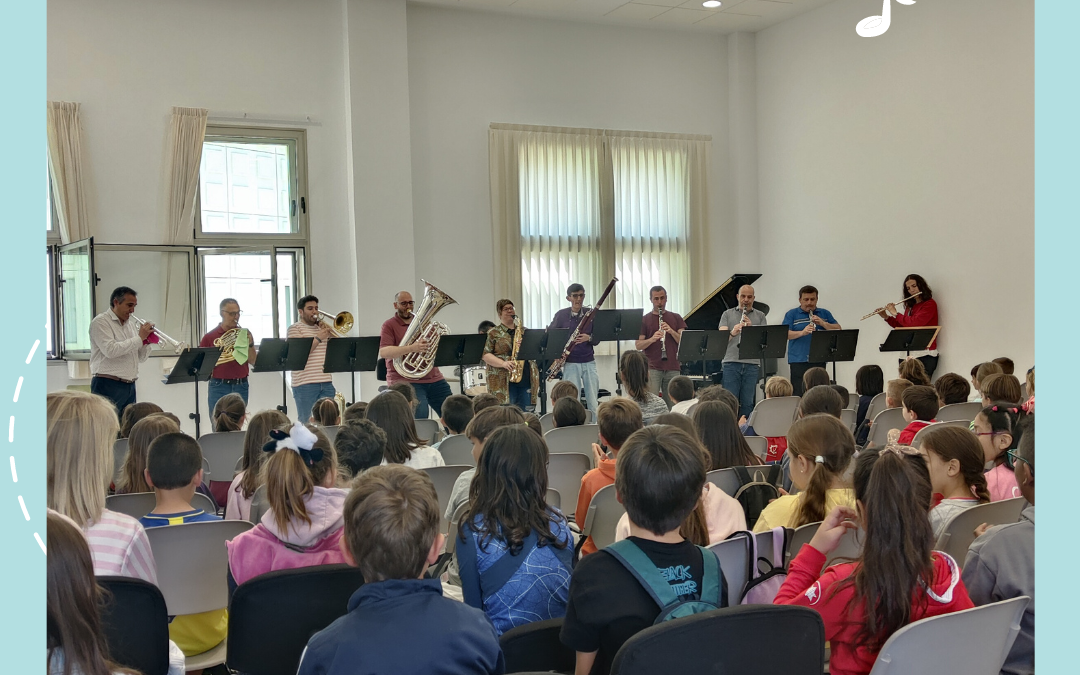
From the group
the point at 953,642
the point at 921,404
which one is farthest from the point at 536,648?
the point at 921,404

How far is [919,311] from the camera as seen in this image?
923 cm

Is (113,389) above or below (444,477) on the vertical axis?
above

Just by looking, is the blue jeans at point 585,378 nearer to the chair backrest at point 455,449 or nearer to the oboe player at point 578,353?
the oboe player at point 578,353

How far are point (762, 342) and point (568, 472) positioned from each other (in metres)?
4.12

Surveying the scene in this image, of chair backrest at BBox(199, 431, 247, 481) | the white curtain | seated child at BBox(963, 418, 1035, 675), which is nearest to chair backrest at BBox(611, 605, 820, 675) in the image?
seated child at BBox(963, 418, 1035, 675)

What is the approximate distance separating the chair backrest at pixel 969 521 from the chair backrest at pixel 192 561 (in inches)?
81.1

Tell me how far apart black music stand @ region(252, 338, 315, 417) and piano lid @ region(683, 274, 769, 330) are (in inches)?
157

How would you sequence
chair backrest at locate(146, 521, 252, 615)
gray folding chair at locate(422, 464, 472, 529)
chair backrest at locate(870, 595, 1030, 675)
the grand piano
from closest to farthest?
chair backrest at locate(870, 595, 1030, 675)
chair backrest at locate(146, 521, 252, 615)
gray folding chair at locate(422, 464, 472, 529)
the grand piano

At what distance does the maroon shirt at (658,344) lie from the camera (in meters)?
8.58

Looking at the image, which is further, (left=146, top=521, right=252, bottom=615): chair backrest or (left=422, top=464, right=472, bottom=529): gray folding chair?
(left=422, top=464, right=472, bottom=529): gray folding chair

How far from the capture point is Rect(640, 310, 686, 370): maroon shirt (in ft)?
28.1

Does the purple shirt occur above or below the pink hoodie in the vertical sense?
above

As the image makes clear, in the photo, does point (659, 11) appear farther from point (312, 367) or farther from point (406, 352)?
point (312, 367)

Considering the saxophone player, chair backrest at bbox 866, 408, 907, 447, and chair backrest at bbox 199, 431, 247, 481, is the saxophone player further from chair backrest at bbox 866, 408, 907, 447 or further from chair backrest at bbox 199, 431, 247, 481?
chair backrest at bbox 866, 408, 907, 447
